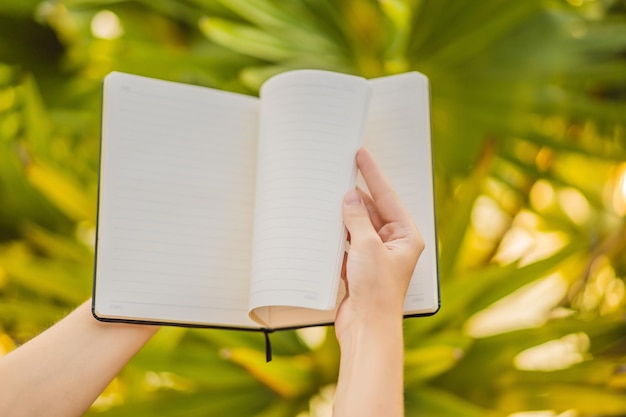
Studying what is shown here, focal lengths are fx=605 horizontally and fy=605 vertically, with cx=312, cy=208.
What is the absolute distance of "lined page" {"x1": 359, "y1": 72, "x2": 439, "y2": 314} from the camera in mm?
528

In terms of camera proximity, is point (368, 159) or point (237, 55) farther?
point (237, 55)

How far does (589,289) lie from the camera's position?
3.32 ft

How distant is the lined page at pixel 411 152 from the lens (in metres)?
0.53

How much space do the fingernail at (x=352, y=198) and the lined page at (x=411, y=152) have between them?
69 mm

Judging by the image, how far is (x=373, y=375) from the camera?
0.41 metres

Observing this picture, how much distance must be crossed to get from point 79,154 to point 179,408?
20.0 inches

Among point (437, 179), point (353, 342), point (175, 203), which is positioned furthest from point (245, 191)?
point (437, 179)

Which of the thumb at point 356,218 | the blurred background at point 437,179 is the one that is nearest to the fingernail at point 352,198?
the thumb at point 356,218

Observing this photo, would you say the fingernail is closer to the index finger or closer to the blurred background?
the index finger

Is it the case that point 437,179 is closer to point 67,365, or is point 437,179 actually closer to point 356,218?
point 356,218

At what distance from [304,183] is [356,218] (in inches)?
2.4

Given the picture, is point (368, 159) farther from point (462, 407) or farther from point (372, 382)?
point (462, 407)

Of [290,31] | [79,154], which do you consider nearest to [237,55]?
[290,31]

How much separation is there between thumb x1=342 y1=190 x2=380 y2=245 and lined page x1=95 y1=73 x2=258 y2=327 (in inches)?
4.7
